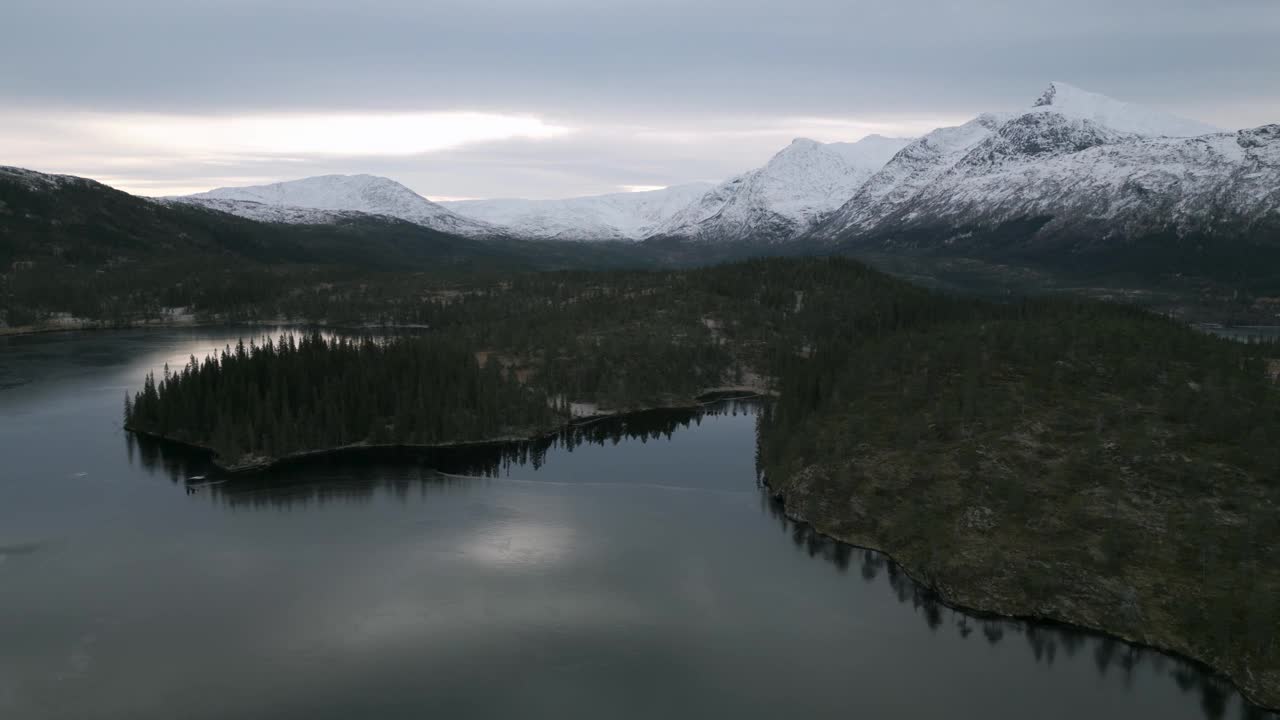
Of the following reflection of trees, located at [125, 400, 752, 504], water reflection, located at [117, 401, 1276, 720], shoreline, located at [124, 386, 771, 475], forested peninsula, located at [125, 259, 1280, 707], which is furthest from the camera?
shoreline, located at [124, 386, 771, 475]

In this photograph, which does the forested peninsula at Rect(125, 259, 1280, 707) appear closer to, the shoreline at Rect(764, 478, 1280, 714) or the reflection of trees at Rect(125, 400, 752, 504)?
the shoreline at Rect(764, 478, 1280, 714)

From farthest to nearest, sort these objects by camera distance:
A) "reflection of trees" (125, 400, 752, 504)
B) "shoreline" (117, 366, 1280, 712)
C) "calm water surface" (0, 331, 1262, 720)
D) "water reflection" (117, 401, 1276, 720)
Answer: "reflection of trees" (125, 400, 752, 504)
"water reflection" (117, 401, 1276, 720)
"shoreline" (117, 366, 1280, 712)
"calm water surface" (0, 331, 1262, 720)

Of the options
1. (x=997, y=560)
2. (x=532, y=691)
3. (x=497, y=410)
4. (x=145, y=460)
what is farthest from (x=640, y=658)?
(x=145, y=460)

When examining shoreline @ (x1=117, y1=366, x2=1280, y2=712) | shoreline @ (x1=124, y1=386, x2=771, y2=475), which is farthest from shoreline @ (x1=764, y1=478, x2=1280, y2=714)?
shoreline @ (x1=124, y1=386, x2=771, y2=475)

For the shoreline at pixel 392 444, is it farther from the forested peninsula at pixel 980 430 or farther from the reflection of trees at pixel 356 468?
the forested peninsula at pixel 980 430

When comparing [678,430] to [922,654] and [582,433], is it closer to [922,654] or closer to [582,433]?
[582,433]
